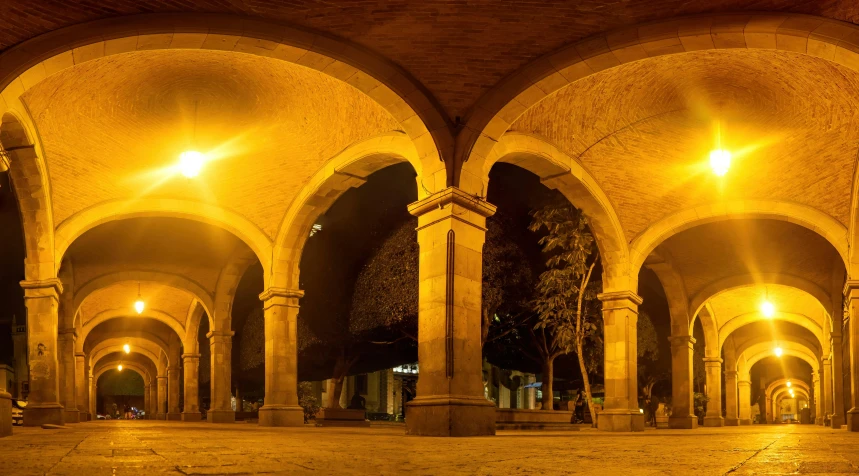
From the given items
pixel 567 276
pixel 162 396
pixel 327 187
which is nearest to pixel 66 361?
pixel 327 187

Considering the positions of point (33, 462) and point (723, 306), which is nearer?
point (33, 462)

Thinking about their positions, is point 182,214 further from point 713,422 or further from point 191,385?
point 713,422

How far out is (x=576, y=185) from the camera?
A: 49.1 ft

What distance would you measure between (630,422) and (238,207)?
8.65 m

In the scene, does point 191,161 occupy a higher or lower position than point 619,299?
higher

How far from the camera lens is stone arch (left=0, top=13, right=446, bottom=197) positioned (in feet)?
29.6

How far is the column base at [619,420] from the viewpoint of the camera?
53.1 feet

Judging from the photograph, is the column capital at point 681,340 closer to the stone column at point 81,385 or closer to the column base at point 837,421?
the column base at point 837,421

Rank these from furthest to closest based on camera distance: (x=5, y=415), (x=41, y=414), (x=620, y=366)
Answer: (x=620, y=366) < (x=41, y=414) < (x=5, y=415)

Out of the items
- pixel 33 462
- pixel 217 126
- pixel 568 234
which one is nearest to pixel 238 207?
pixel 217 126

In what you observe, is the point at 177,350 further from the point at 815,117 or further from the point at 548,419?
the point at 815,117

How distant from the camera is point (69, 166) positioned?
1506 centimetres

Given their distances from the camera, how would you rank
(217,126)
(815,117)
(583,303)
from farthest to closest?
1. (583,303)
2. (217,126)
3. (815,117)

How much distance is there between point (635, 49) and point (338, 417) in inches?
569
